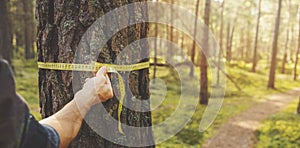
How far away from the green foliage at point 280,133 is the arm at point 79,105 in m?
7.27

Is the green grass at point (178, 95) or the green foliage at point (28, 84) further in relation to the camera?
the green foliage at point (28, 84)

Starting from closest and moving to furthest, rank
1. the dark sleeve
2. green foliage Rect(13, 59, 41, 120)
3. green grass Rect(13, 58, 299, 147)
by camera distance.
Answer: the dark sleeve < green grass Rect(13, 58, 299, 147) < green foliage Rect(13, 59, 41, 120)

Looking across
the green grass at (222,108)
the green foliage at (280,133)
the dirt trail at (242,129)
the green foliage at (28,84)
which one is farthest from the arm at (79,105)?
the green foliage at (28,84)

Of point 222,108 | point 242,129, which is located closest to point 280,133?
point 242,129

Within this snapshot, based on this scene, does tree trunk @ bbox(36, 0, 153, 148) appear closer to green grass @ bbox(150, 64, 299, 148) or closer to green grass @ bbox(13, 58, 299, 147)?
green grass @ bbox(13, 58, 299, 147)

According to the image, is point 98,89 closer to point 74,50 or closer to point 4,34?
point 74,50

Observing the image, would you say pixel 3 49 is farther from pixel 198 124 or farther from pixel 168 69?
pixel 168 69

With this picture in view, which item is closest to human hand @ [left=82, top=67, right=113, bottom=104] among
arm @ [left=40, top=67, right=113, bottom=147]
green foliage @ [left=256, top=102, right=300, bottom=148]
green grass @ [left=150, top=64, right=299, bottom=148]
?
arm @ [left=40, top=67, right=113, bottom=147]

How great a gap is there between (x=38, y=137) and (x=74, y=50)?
2.32 feet

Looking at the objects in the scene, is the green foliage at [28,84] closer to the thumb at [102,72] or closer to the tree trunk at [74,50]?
the tree trunk at [74,50]

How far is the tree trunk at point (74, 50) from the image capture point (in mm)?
1856

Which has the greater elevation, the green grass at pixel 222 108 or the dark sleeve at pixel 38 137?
the dark sleeve at pixel 38 137

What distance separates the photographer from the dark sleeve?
1.28 meters

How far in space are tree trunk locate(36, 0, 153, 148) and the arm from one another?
0.68 ft
